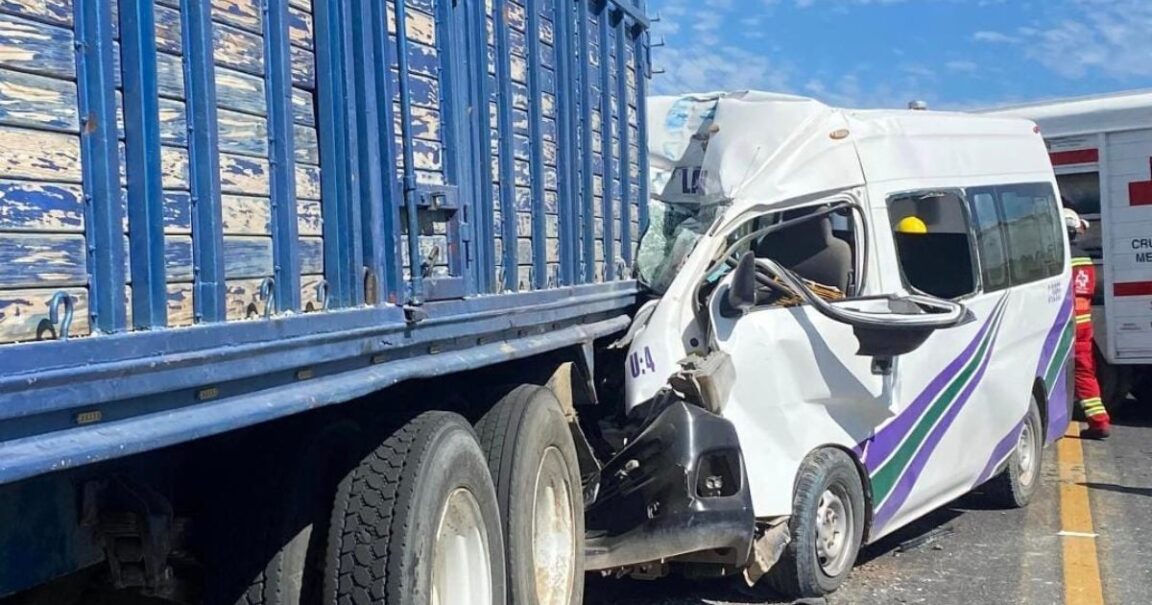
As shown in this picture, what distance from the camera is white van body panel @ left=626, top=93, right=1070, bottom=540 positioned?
5934 millimetres

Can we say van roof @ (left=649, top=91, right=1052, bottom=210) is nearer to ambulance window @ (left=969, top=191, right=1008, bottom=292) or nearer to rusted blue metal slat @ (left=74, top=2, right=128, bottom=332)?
ambulance window @ (left=969, top=191, right=1008, bottom=292)

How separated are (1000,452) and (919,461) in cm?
128

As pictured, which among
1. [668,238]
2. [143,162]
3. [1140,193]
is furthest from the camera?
[1140,193]

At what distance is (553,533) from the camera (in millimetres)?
5352

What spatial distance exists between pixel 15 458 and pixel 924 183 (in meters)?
5.78

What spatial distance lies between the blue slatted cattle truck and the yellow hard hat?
191 cm

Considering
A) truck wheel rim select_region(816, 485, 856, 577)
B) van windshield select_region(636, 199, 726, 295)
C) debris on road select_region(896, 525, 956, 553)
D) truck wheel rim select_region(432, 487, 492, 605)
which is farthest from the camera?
debris on road select_region(896, 525, 956, 553)

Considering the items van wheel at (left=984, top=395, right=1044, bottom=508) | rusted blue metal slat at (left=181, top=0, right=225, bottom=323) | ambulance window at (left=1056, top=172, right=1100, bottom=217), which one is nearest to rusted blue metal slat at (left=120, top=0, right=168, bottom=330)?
rusted blue metal slat at (left=181, top=0, right=225, bottom=323)

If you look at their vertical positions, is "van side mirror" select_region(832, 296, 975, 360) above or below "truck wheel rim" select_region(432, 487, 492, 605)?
above

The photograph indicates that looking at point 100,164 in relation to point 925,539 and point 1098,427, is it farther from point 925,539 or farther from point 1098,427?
point 1098,427

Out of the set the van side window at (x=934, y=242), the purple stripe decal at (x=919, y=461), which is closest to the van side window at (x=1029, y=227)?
the van side window at (x=934, y=242)

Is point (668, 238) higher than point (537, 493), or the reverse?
point (668, 238)

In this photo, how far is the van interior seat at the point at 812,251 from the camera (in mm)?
6645

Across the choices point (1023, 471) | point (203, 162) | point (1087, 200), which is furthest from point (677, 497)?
point (1087, 200)
